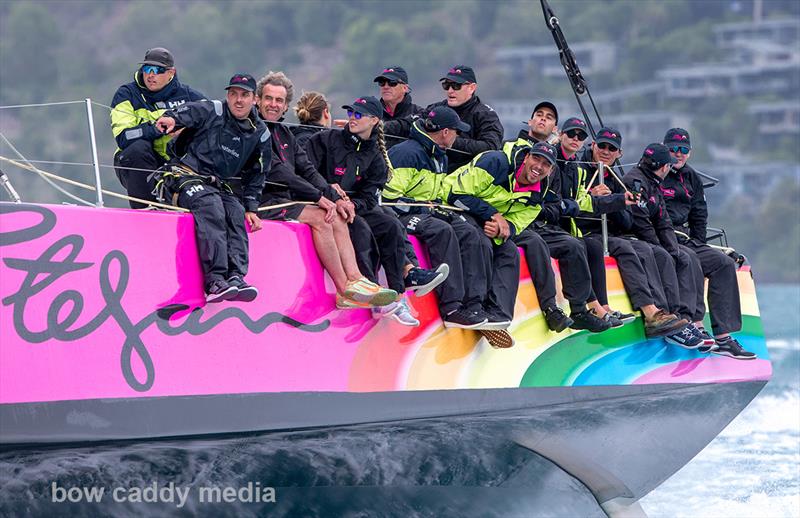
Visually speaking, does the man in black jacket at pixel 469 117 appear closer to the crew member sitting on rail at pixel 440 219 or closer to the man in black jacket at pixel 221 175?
the crew member sitting on rail at pixel 440 219

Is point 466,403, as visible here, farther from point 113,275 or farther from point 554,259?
point 113,275

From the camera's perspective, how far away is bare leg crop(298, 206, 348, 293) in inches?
270

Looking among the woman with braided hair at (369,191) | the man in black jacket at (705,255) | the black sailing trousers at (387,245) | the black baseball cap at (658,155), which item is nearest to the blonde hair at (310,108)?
the woman with braided hair at (369,191)

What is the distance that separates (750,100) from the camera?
8412cm

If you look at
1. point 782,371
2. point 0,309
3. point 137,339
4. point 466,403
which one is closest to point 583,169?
point 466,403

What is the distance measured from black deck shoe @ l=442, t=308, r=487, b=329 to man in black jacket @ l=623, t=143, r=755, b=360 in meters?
2.15

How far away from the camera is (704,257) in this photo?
9.89 m

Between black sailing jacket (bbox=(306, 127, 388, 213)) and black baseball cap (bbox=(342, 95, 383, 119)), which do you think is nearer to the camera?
black baseball cap (bbox=(342, 95, 383, 119))

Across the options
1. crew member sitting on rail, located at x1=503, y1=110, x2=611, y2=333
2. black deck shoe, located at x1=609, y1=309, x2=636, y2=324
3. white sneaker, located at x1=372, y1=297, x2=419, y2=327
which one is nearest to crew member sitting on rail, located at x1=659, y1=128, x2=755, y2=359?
black deck shoe, located at x1=609, y1=309, x2=636, y2=324

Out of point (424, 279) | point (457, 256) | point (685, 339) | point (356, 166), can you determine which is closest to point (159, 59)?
point (356, 166)

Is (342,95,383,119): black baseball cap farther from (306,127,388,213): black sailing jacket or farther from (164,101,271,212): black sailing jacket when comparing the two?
(164,101,271,212): black sailing jacket

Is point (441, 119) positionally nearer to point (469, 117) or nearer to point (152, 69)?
point (469, 117)

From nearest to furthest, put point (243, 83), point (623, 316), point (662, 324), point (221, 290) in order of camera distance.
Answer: point (221, 290) → point (243, 83) → point (623, 316) → point (662, 324)

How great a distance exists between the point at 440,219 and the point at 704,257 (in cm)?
302
